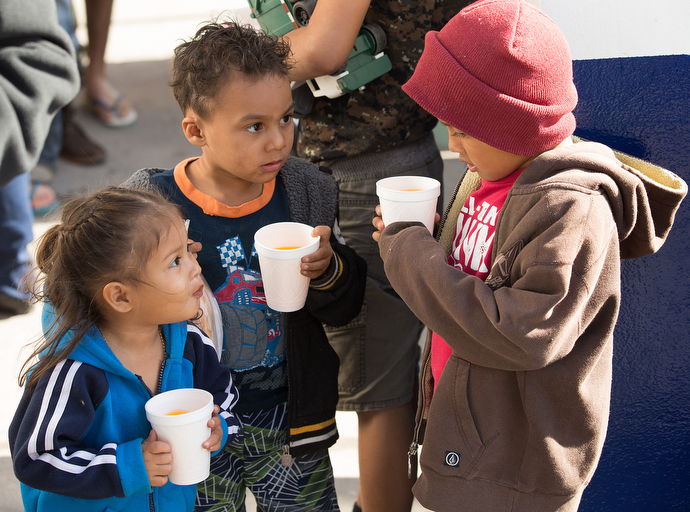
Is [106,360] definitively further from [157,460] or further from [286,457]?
[286,457]

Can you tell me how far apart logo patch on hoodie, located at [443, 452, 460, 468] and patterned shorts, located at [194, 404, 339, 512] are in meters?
0.60

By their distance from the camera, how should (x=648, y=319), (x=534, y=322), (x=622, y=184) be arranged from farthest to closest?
(x=648, y=319) < (x=622, y=184) < (x=534, y=322)

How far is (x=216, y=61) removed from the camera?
182 centimetres

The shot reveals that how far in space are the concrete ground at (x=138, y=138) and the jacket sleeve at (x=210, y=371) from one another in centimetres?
51

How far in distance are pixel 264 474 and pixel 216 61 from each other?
1.29 meters

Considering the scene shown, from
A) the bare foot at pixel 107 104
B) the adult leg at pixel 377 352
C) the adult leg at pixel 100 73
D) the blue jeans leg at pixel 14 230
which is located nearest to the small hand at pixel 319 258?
the adult leg at pixel 377 352

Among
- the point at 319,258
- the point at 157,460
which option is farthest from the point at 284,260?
the point at 157,460

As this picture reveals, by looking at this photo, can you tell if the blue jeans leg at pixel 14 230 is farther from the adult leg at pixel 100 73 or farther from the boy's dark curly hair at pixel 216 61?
the adult leg at pixel 100 73

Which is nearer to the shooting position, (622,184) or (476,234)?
(622,184)

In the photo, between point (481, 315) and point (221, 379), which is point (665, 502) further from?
point (221, 379)

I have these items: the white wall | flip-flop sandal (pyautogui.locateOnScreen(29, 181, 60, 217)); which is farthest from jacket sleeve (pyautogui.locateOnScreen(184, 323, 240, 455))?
flip-flop sandal (pyautogui.locateOnScreen(29, 181, 60, 217))

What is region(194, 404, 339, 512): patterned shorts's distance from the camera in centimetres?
192

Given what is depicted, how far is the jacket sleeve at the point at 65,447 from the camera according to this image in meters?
1.40

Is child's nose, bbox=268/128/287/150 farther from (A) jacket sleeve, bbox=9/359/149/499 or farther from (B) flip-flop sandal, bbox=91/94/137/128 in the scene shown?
(B) flip-flop sandal, bbox=91/94/137/128
